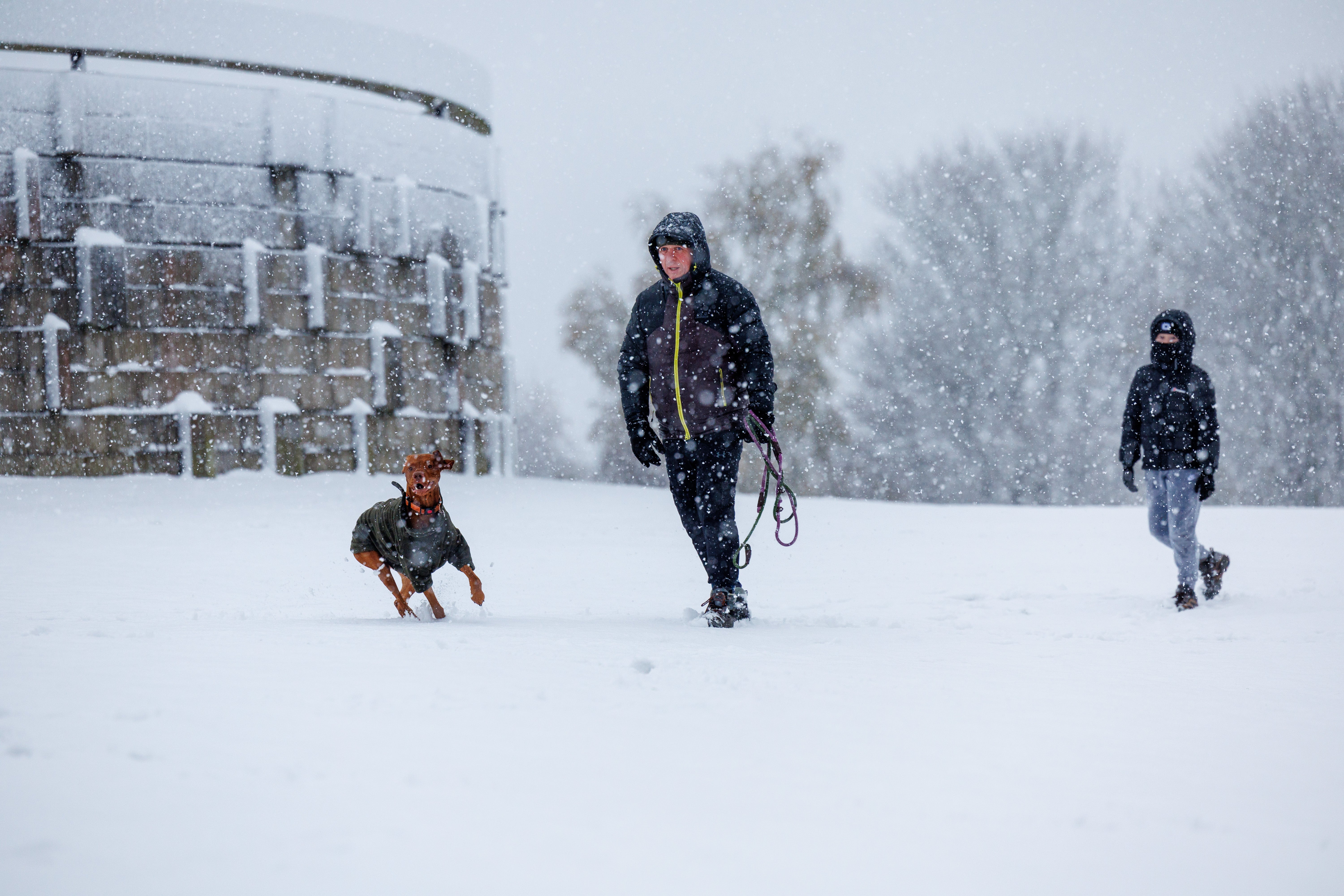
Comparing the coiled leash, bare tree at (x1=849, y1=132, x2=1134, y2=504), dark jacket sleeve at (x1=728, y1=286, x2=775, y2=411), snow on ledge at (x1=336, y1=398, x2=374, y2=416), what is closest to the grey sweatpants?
the coiled leash

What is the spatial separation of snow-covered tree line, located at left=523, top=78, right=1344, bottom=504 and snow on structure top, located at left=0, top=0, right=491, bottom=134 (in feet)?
39.0

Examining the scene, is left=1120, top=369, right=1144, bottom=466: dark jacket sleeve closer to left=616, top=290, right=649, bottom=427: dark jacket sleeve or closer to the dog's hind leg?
left=616, top=290, right=649, bottom=427: dark jacket sleeve

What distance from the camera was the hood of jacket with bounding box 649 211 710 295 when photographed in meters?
5.45

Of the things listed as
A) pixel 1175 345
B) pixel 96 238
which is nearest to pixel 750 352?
pixel 1175 345

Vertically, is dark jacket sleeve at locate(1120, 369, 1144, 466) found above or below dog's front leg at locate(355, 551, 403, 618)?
above

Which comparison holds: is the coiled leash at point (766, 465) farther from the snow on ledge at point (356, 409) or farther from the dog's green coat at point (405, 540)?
the snow on ledge at point (356, 409)

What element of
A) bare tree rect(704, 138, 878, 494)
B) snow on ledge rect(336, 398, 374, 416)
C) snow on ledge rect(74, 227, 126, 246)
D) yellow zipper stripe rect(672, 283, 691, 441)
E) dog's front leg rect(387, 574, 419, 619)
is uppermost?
bare tree rect(704, 138, 878, 494)

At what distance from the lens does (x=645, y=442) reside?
5723 mm

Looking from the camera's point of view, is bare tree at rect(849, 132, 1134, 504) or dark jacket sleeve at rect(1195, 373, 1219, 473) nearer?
dark jacket sleeve at rect(1195, 373, 1219, 473)

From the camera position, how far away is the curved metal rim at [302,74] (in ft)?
46.8

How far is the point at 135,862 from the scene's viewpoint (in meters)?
1.99

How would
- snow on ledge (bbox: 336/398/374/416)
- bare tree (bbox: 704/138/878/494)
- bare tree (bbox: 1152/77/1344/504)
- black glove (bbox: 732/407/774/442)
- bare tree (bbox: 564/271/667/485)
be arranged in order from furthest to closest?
1. bare tree (bbox: 564/271/667/485)
2. bare tree (bbox: 704/138/878/494)
3. bare tree (bbox: 1152/77/1344/504)
4. snow on ledge (bbox: 336/398/374/416)
5. black glove (bbox: 732/407/774/442)

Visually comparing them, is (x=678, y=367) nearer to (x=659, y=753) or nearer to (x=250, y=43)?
(x=659, y=753)

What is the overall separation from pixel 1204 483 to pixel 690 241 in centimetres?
365
